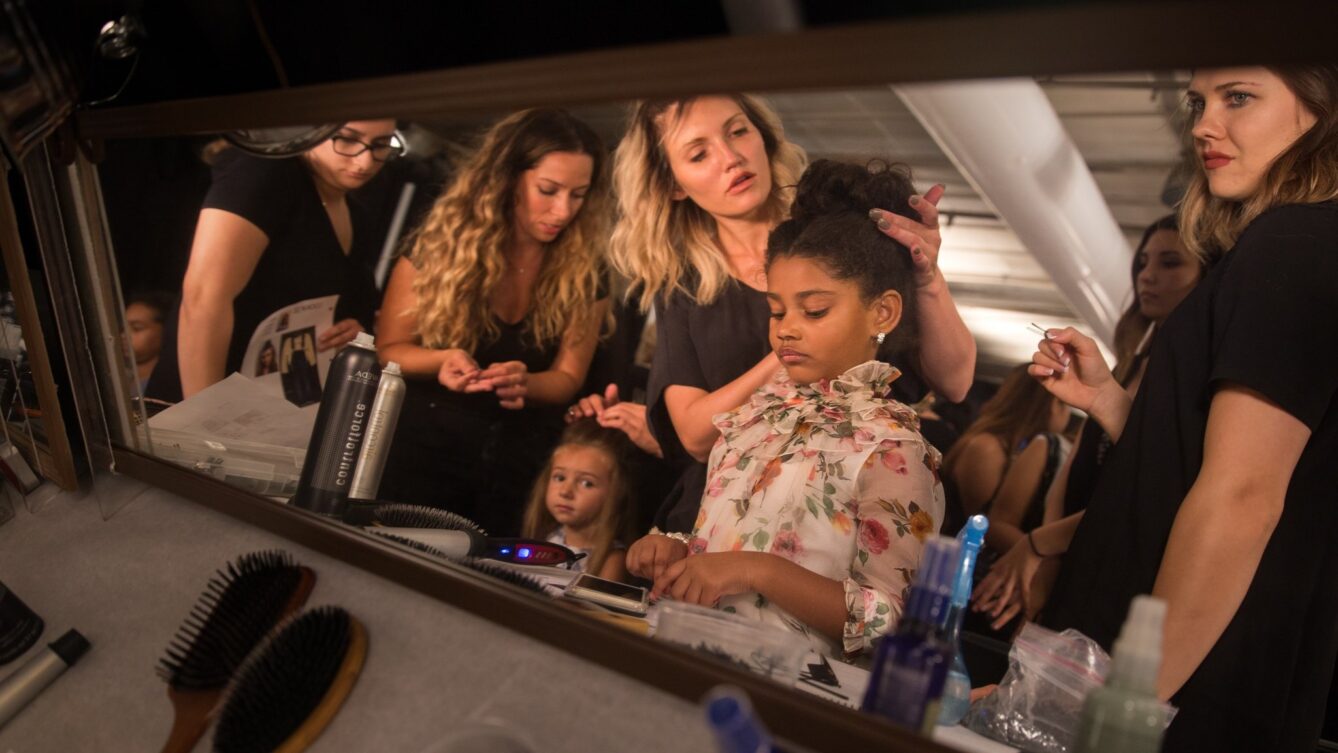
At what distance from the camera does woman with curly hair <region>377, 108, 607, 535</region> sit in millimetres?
1085

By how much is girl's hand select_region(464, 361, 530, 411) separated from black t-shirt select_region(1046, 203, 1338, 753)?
0.65m

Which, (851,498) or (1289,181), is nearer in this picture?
(1289,181)

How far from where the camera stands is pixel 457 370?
1200 millimetres

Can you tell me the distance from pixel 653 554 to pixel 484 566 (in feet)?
0.61

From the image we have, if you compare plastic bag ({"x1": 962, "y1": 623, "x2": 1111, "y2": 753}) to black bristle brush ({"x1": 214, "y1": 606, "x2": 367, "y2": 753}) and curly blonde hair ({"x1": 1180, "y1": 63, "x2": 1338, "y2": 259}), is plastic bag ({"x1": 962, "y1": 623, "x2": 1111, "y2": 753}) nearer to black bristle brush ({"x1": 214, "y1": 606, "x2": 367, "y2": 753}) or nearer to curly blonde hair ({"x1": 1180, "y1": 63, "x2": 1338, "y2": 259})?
curly blonde hair ({"x1": 1180, "y1": 63, "x2": 1338, "y2": 259})

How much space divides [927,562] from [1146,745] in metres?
0.18

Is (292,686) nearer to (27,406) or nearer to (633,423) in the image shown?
(633,423)

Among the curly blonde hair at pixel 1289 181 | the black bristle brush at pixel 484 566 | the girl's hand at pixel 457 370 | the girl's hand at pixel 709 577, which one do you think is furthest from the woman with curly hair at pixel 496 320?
the curly blonde hair at pixel 1289 181

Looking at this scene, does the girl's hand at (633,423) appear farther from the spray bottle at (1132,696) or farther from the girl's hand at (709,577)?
the spray bottle at (1132,696)

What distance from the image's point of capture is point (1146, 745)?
0.62 meters

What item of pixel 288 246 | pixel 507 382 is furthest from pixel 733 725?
pixel 288 246

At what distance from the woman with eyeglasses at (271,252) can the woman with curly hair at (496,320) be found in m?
0.07

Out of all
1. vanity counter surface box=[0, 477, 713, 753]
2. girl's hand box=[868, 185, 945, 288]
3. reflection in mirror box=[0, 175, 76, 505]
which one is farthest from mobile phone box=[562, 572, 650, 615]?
reflection in mirror box=[0, 175, 76, 505]

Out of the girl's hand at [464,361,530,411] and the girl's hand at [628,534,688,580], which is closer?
the girl's hand at [628,534,688,580]
